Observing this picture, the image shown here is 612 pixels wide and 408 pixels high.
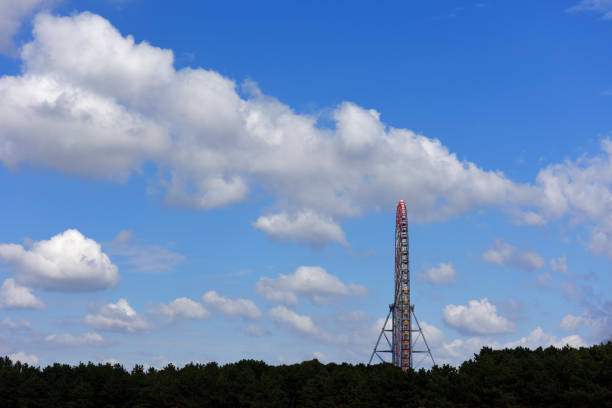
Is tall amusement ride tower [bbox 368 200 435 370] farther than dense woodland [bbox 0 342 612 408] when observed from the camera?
Yes

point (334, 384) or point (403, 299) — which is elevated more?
point (403, 299)

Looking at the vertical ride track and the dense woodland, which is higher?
the vertical ride track

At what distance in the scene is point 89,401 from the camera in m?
40.2

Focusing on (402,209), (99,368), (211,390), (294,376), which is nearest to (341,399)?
(294,376)

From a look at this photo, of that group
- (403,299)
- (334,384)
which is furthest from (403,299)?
(334,384)

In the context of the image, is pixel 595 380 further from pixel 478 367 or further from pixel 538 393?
pixel 478 367

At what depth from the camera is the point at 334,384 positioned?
37188 millimetres

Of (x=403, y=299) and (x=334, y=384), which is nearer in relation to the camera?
(x=334, y=384)

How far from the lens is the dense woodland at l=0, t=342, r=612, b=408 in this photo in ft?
112

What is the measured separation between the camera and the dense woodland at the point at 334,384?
34228 millimetres

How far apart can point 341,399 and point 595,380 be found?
44.1 feet

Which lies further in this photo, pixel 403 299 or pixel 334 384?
pixel 403 299

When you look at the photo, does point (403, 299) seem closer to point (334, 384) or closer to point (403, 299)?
point (403, 299)

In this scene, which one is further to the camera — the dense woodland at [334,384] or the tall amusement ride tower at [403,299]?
the tall amusement ride tower at [403,299]
